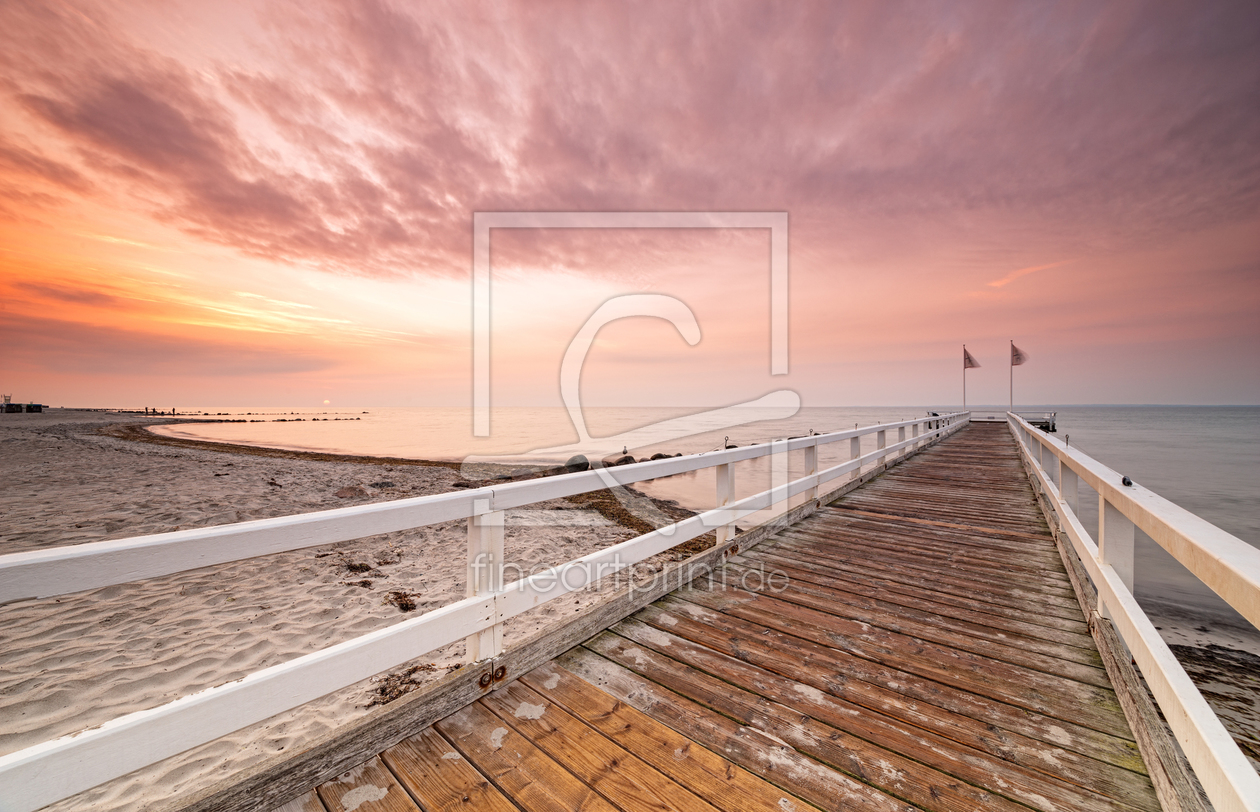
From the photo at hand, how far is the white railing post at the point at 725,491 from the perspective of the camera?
462 centimetres

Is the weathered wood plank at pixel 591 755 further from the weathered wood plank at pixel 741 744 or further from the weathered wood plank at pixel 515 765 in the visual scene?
the weathered wood plank at pixel 741 744

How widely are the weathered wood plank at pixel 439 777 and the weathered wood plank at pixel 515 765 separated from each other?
1.5 inches

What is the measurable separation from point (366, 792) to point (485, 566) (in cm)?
98

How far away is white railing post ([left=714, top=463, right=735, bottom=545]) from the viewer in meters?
4.62

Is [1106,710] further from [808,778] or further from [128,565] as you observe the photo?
[128,565]

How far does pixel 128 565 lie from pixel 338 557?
7151 millimetres

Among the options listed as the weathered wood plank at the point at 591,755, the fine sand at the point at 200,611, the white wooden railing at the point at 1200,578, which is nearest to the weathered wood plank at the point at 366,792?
the weathered wood plank at the point at 591,755

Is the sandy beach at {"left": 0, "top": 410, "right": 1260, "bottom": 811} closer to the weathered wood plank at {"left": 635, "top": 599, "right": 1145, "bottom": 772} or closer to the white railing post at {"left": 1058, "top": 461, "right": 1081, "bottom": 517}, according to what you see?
the white railing post at {"left": 1058, "top": 461, "right": 1081, "bottom": 517}

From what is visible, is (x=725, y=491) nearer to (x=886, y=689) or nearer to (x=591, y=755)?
(x=886, y=689)

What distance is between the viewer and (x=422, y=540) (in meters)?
9.05

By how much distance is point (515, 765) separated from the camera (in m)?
2.09

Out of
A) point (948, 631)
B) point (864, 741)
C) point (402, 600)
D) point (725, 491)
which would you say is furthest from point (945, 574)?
point (402, 600)

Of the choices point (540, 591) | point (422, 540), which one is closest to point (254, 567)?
point (422, 540)

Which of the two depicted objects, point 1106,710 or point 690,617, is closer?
point 1106,710
